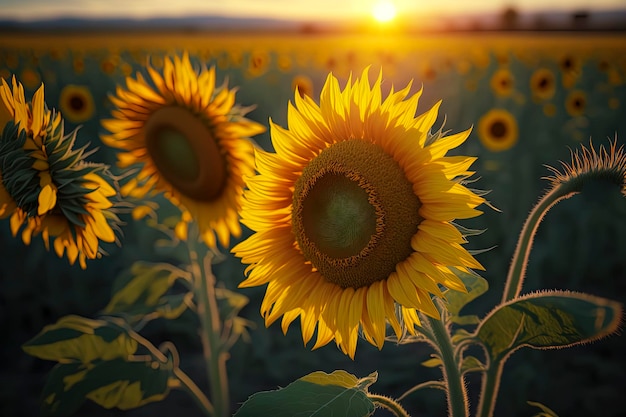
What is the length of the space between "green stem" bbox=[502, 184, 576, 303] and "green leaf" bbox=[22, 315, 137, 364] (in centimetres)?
63

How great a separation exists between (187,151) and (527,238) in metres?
0.66

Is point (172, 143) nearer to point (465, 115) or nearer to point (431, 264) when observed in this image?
point (431, 264)

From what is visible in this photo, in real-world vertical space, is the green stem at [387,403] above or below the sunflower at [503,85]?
below

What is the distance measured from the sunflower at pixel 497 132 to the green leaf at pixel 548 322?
243 cm

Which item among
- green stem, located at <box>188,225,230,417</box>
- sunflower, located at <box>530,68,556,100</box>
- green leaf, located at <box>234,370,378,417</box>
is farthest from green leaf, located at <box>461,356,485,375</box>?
sunflower, located at <box>530,68,556,100</box>

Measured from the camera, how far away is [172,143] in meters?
1.17

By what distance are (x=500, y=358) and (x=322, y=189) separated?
0.88 ft

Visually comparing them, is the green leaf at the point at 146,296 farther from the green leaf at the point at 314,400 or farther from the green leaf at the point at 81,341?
the green leaf at the point at 314,400

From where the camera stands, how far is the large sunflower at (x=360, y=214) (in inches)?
25.7

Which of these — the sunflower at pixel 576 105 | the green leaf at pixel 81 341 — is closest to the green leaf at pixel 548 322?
→ the green leaf at pixel 81 341

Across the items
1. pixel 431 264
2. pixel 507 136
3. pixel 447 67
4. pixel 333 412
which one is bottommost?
pixel 333 412

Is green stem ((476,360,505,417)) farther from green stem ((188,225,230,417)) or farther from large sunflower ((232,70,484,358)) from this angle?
green stem ((188,225,230,417))

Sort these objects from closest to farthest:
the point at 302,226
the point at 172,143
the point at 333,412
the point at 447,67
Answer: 1. the point at 333,412
2. the point at 302,226
3. the point at 172,143
4. the point at 447,67

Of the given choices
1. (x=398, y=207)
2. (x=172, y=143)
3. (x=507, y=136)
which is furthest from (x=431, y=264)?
(x=507, y=136)
